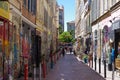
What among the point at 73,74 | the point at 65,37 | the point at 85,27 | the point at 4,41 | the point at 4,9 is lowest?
the point at 73,74

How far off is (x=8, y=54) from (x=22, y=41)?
5236mm

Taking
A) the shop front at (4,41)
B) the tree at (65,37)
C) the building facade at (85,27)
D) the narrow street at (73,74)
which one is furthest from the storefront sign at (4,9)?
the tree at (65,37)

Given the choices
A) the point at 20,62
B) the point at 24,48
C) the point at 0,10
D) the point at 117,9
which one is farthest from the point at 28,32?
the point at 0,10

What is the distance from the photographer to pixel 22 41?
22703 mm

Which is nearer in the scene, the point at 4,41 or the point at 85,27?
the point at 4,41

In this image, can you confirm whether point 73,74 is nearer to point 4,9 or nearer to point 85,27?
point 4,9

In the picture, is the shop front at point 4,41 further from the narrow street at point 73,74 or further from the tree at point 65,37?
the tree at point 65,37

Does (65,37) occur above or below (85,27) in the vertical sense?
above

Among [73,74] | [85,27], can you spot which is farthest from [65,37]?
[73,74]

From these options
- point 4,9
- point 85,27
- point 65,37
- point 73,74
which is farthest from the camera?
point 65,37

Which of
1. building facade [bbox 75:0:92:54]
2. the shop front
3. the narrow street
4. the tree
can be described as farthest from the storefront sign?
the tree

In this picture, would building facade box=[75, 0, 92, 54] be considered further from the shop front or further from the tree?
the tree

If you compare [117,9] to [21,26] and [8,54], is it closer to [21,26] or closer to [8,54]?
[21,26]

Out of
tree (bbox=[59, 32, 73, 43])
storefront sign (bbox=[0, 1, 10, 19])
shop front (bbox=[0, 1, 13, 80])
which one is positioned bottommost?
shop front (bbox=[0, 1, 13, 80])
